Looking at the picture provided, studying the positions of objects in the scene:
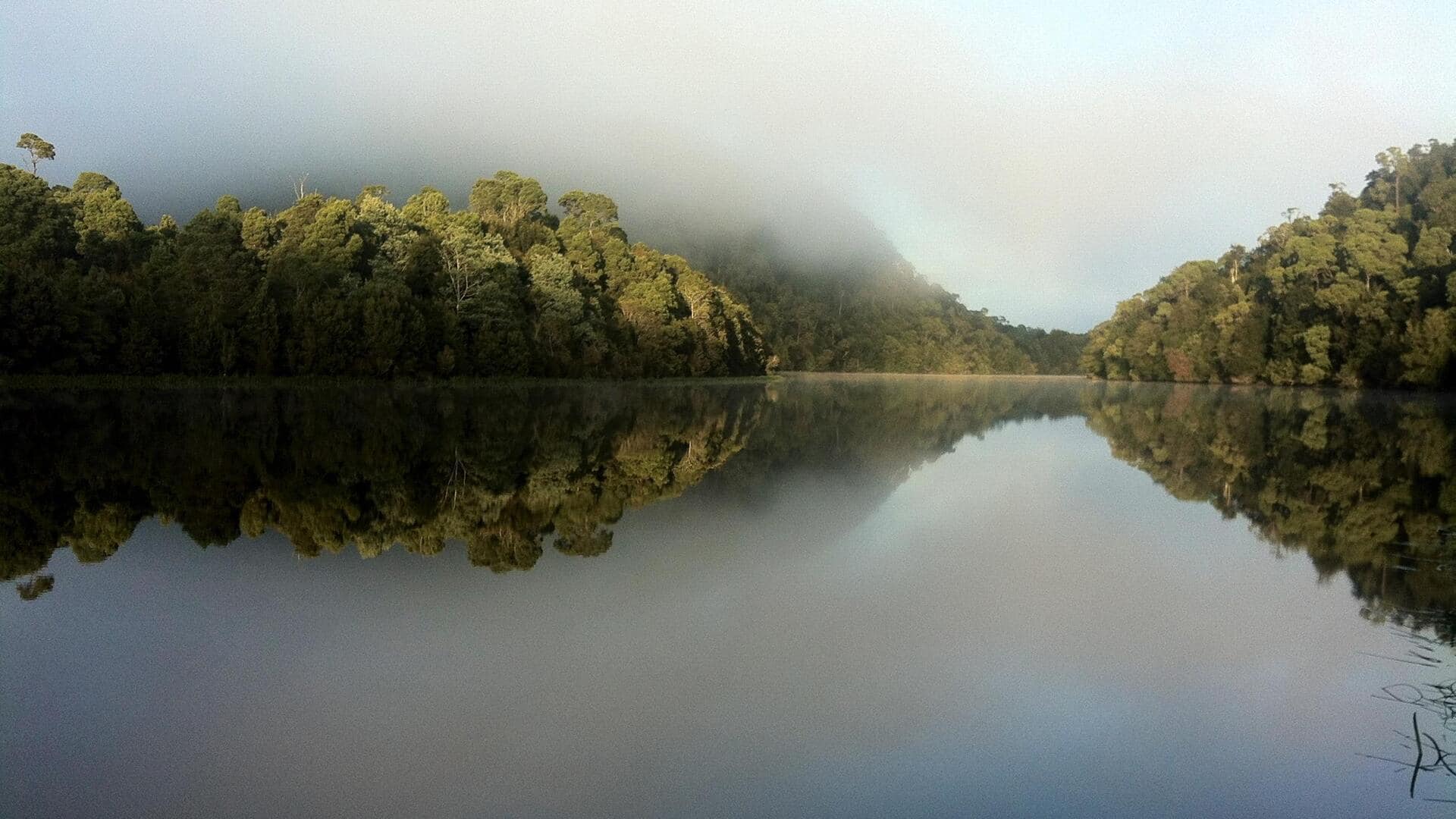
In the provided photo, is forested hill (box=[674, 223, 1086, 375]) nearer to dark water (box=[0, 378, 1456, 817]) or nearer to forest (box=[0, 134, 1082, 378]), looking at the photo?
forest (box=[0, 134, 1082, 378])

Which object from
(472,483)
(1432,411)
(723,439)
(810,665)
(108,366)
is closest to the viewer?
(810,665)

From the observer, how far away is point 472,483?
1459cm

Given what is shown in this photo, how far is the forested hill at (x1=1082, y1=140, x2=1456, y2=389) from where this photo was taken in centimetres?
6912

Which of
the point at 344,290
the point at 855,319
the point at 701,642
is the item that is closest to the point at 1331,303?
the point at 344,290

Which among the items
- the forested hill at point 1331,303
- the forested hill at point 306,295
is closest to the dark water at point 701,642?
the forested hill at point 306,295

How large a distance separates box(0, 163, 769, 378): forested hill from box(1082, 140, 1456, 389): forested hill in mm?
51527

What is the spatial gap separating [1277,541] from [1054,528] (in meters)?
2.72

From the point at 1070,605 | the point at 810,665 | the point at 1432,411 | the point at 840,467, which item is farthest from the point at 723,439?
the point at 1432,411

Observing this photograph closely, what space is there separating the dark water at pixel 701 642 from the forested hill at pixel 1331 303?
64.3 metres

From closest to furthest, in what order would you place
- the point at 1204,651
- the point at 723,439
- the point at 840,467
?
the point at 1204,651 < the point at 840,467 < the point at 723,439

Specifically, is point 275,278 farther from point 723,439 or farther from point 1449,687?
point 1449,687

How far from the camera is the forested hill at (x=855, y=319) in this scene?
153375 mm

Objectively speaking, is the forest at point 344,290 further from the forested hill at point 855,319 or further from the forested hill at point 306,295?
the forested hill at point 855,319

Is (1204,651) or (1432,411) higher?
(1432,411)
